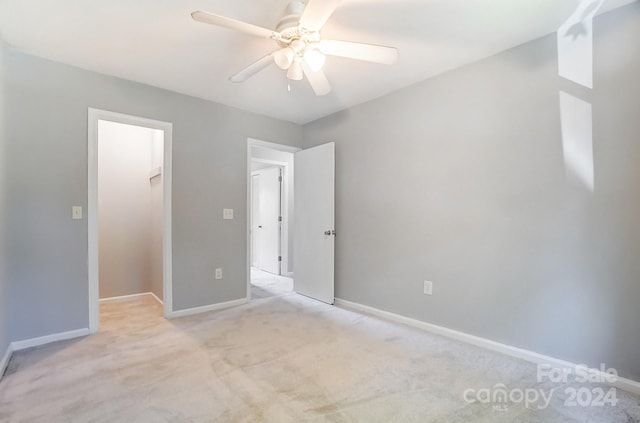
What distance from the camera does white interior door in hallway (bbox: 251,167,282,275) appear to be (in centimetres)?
564

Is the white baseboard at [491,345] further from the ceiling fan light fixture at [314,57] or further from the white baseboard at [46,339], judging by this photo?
the white baseboard at [46,339]

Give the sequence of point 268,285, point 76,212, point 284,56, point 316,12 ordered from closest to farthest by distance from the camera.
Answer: point 316,12 < point 284,56 < point 76,212 < point 268,285

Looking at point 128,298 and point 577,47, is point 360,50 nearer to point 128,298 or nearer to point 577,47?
point 577,47

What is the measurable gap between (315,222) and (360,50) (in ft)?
7.77

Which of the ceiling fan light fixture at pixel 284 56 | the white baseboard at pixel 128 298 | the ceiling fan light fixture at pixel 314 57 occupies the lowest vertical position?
the white baseboard at pixel 128 298

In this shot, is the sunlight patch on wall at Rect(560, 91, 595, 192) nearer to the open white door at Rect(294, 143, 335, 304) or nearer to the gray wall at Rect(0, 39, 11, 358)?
the open white door at Rect(294, 143, 335, 304)

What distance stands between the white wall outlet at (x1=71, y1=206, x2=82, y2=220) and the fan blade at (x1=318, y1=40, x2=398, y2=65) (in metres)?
2.47

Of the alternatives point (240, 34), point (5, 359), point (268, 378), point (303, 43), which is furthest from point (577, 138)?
point (5, 359)

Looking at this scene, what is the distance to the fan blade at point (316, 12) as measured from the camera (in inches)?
56.0

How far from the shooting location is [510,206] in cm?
236

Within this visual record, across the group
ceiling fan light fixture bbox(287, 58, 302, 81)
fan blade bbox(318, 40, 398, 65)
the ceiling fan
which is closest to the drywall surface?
ceiling fan light fixture bbox(287, 58, 302, 81)

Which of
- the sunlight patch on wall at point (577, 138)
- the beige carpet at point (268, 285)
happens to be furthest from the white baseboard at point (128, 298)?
the sunlight patch on wall at point (577, 138)

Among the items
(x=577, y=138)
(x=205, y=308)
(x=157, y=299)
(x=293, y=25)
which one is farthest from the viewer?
(x=157, y=299)

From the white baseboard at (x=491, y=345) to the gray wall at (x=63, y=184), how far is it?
1986 millimetres
